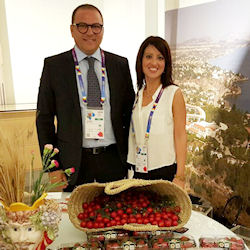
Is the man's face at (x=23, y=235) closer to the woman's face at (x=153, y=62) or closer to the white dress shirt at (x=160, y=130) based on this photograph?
the white dress shirt at (x=160, y=130)

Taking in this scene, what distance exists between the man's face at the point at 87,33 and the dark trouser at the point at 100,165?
692 millimetres

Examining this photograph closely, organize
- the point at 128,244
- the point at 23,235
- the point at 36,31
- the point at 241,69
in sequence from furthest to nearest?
the point at 36,31, the point at 241,69, the point at 128,244, the point at 23,235

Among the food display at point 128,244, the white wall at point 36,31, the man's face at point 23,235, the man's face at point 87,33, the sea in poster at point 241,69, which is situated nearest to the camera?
the man's face at point 23,235

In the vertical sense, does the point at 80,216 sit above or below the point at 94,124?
below

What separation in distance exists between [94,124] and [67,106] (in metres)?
0.21

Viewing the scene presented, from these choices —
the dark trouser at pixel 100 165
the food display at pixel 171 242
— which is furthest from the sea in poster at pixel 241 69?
the food display at pixel 171 242

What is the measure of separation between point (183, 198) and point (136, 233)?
281 mm

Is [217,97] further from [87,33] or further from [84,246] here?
[84,246]

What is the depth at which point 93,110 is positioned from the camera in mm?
1831

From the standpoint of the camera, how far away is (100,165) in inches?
75.0

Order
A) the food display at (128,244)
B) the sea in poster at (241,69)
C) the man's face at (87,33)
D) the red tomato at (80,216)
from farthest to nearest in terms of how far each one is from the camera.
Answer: the sea in poster at (241,69) < the man's face at (87,33) < the red tomato at (80,216) < the food display at (128,244)

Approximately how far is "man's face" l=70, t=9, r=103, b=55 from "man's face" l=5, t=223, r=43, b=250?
1254 millimetres

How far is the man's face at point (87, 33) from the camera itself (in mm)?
1782

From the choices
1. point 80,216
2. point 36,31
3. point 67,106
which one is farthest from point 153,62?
point 36,31
